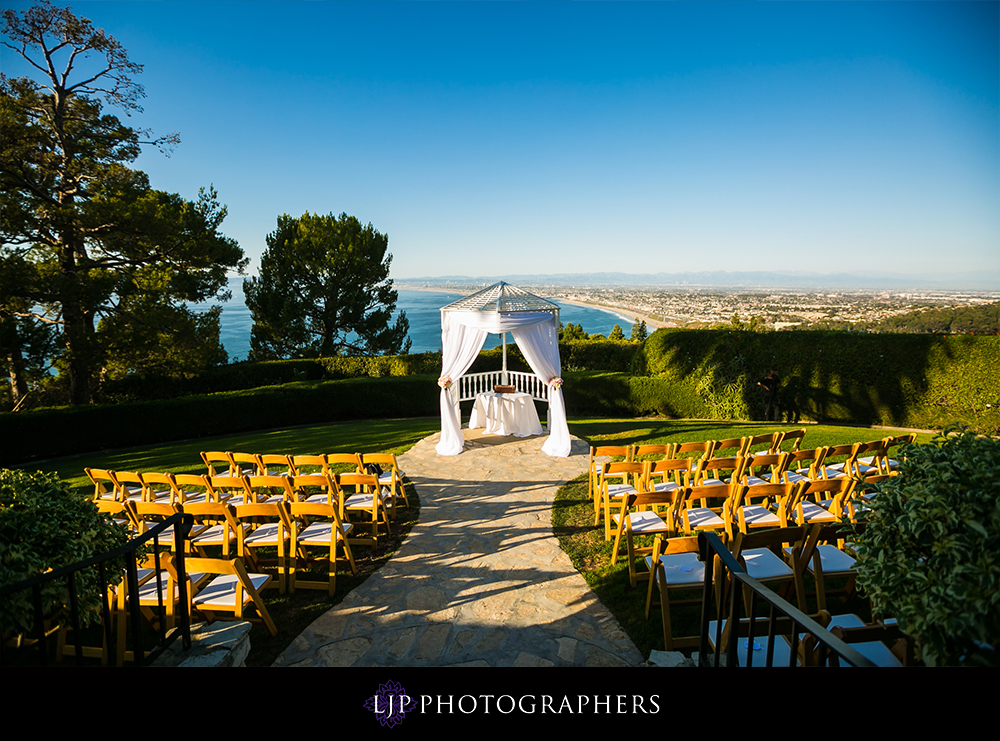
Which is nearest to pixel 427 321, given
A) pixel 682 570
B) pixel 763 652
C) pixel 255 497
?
pixel 255 497

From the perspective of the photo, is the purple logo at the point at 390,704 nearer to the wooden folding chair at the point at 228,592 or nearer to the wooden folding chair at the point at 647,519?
the wooden folding chair at the point at 228,592

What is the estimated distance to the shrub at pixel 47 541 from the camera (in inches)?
82.8

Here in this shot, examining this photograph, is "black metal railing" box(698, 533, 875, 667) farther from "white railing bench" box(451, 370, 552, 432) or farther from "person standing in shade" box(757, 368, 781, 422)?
"person standing in shade" box(757, 368, 781, 422)

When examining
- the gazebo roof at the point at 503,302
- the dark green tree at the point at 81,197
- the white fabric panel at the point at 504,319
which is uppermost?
the dark green tree at the point at 81,197

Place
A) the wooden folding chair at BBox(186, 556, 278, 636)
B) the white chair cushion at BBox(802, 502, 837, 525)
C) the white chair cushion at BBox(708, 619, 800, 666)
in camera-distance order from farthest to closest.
Answer: the white chair cushion at BBox(802, 502, 837, 525), the wooden folding chair at BBox(186, 556, 278, 636), the white chair cushion at BBox(708, 619, 800, 666)

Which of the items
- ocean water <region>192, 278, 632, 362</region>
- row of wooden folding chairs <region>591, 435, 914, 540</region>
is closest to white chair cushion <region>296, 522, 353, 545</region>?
row of wooden folding chairs <region>591, 435, 914, 540</region>

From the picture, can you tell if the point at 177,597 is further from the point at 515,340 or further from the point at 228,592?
the point at 515,340

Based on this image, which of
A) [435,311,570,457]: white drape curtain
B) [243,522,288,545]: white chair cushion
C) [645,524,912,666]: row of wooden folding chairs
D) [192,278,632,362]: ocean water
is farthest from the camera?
[192,278,632,362]: ocean water

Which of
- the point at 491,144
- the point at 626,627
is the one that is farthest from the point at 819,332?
the point at 491,144

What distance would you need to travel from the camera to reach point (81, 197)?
1388 cm

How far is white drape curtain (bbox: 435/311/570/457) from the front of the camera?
8.99 meters

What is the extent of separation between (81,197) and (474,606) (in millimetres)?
16999

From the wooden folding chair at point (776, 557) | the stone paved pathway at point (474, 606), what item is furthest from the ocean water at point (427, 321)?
the wooden folding chair at point (776, 557)

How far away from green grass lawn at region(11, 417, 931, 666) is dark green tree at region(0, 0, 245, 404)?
4804 mm
